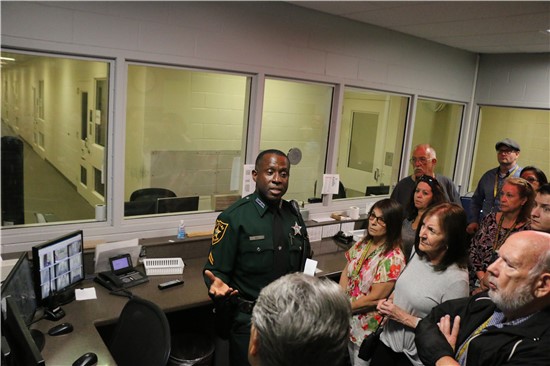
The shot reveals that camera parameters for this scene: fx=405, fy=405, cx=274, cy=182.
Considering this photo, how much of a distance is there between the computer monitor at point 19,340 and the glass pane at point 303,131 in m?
2.83

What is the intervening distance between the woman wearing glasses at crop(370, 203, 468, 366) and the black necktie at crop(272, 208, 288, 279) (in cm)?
55

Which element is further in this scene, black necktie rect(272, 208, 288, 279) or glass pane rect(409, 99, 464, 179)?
glass pane rect(409, 99, 464, 179)

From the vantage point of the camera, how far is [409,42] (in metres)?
4.46

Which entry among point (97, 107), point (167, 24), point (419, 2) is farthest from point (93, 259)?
point (419, 2)

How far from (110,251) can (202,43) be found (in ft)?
5.57

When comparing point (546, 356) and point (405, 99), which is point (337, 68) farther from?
point (546, 356)

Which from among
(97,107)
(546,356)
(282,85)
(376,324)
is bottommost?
(376,324)

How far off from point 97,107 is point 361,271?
2.27m

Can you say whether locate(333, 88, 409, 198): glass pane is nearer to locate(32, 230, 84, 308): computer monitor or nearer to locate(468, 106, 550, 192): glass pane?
locate(468, 106, 550, 192): glass pane

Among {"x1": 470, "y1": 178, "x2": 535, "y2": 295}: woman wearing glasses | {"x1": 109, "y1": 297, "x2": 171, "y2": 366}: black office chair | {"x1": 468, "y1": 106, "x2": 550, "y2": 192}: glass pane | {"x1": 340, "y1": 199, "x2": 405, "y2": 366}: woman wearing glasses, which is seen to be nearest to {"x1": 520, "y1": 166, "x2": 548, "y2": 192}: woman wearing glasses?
{"x1": 470, "y1": 178, "x2": 535, "y2": 295}: woman wearing glasses

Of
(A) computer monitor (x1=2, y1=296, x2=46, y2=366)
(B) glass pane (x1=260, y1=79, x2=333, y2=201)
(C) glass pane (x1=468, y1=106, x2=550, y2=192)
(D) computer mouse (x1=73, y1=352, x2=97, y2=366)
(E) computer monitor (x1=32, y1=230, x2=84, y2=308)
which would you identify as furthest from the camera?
(C) glass pane (x1=468, y1=106, x2=550, y2=192)

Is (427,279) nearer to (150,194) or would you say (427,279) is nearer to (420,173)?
(420,173)

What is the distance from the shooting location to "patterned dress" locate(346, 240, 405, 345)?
2.34m

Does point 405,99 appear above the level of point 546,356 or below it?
above
